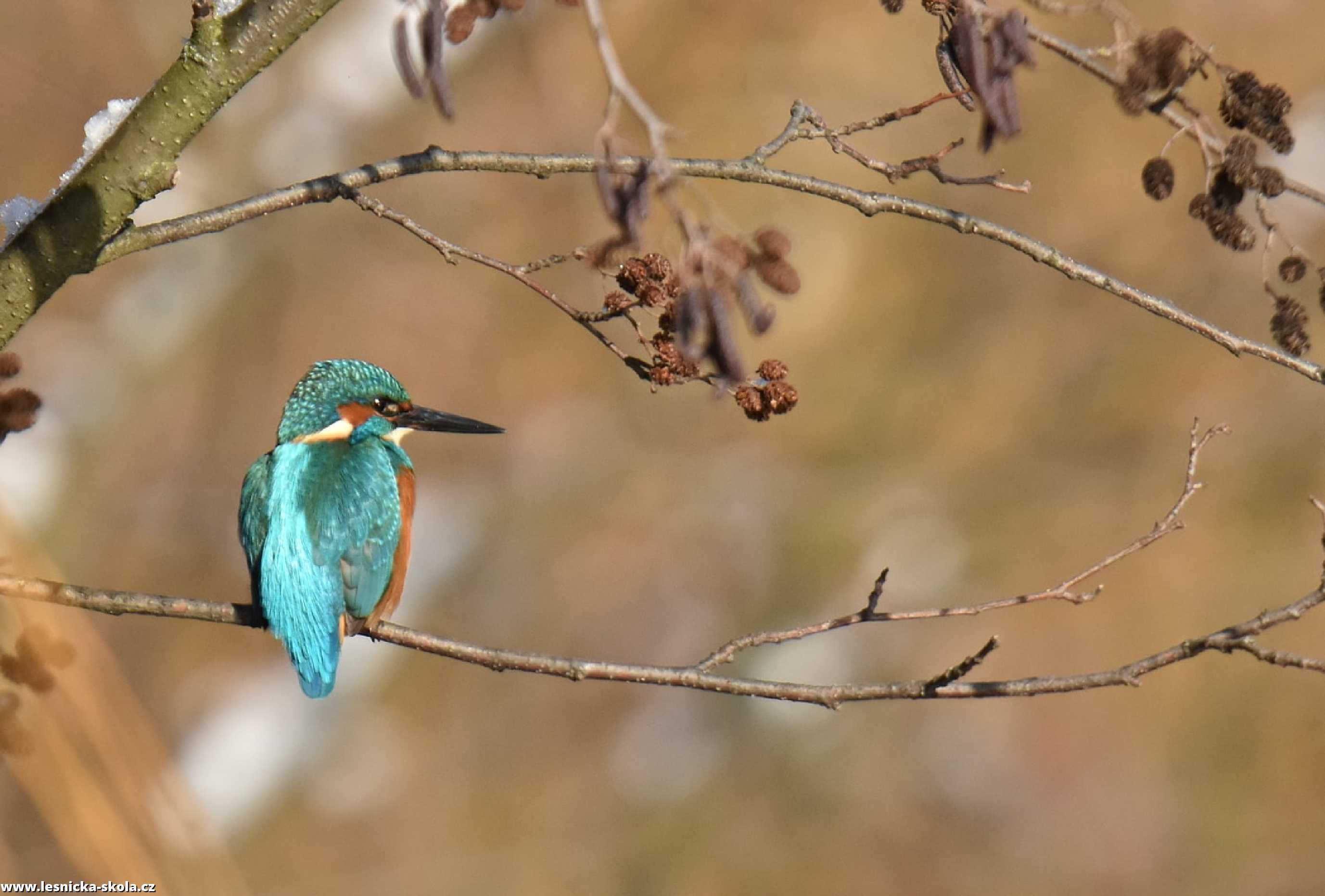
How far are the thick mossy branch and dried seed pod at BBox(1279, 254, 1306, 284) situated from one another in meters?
1.29

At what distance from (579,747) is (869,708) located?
100cm

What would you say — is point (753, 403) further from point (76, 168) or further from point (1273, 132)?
point (76, 168)

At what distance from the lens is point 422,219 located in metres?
5.62

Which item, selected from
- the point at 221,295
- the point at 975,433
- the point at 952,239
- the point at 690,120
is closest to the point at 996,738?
the point at 975,433

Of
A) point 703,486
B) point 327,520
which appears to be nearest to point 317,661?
point 327,520

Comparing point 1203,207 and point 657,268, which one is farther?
point 657,268

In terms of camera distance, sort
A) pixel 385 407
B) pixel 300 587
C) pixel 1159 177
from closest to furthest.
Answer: pixel 1159 177 < pixel 300 587 < pixel 385 407

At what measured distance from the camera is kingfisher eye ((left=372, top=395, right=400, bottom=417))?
327 cm

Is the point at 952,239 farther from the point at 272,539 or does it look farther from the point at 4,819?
the point at 4,819

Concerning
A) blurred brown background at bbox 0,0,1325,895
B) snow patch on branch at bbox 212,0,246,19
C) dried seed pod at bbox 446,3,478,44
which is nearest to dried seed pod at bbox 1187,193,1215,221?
dried seed pod at bbox 446,3,478,44

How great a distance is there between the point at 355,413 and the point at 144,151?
1.48 metres

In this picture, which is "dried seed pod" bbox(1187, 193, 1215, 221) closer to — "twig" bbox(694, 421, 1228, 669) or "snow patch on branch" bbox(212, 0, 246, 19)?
"twig" bbox(694, 421, 1228, 669)

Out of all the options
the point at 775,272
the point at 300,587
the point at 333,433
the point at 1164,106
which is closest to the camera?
the point at 775,272

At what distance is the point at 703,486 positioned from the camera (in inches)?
204
